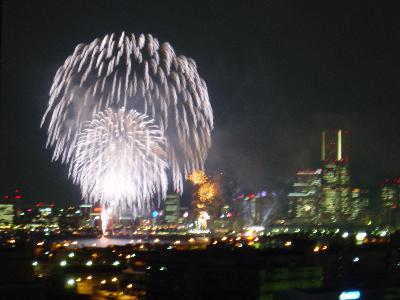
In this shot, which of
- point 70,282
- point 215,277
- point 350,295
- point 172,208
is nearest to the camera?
point 350,295

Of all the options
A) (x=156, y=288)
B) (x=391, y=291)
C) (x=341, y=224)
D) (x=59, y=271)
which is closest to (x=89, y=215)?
(x=341, y=224)

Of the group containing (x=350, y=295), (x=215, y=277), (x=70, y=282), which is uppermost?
(x=70, y=282)

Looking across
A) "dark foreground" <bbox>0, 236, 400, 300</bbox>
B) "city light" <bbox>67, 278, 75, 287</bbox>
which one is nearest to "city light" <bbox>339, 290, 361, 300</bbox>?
"dark foreground" <bbox>0, 236, 400, 300</bbox>

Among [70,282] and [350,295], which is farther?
[70,282]

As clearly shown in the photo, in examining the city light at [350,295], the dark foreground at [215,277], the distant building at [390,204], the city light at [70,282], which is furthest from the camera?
the distant building at [390,204]

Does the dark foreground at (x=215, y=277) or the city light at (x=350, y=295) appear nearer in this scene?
the city light at (x=350, y=295)

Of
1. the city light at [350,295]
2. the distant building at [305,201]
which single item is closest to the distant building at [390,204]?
the distant building at [305,201]

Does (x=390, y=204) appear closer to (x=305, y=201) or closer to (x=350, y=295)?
(x=305, y=201)

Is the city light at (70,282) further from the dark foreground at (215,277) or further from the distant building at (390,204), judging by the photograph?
the distant building at (390,204)

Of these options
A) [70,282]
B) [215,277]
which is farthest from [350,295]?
[70,282]

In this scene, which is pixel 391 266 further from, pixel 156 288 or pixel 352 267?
pixel 156 288

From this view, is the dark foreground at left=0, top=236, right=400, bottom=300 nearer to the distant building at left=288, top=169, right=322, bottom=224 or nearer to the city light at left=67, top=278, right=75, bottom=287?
the city light at left=67, top=278, right=75, bottom=287
